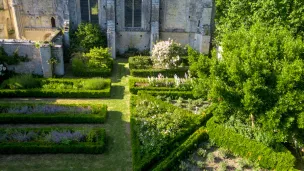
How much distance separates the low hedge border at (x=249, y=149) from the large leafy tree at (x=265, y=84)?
0.71 meters

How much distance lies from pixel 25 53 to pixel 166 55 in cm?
1128

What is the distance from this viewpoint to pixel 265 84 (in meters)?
14.9

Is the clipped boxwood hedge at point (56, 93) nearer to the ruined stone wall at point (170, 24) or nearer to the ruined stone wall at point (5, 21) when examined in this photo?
the ruined stone wall at point (170, 24)

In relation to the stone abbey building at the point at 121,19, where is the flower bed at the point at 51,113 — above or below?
below

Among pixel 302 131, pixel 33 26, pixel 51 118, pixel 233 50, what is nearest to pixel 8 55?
pixel 33 26

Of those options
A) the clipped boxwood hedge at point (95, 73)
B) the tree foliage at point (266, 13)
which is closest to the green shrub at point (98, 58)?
the clipped boxwood hedge at point (95, 73)

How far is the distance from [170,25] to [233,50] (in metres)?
13.7

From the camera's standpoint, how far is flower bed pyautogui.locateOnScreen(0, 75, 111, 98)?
21.6 meters

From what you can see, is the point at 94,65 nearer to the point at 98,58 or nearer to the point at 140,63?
the point at 98,58

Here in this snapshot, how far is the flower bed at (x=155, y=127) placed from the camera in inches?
619

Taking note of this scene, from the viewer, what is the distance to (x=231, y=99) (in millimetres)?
15531

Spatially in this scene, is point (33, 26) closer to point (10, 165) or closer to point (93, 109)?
point (93, 109)

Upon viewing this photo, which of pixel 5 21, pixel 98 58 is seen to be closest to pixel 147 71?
pixel 98 58

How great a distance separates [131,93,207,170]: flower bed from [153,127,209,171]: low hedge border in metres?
0.47
